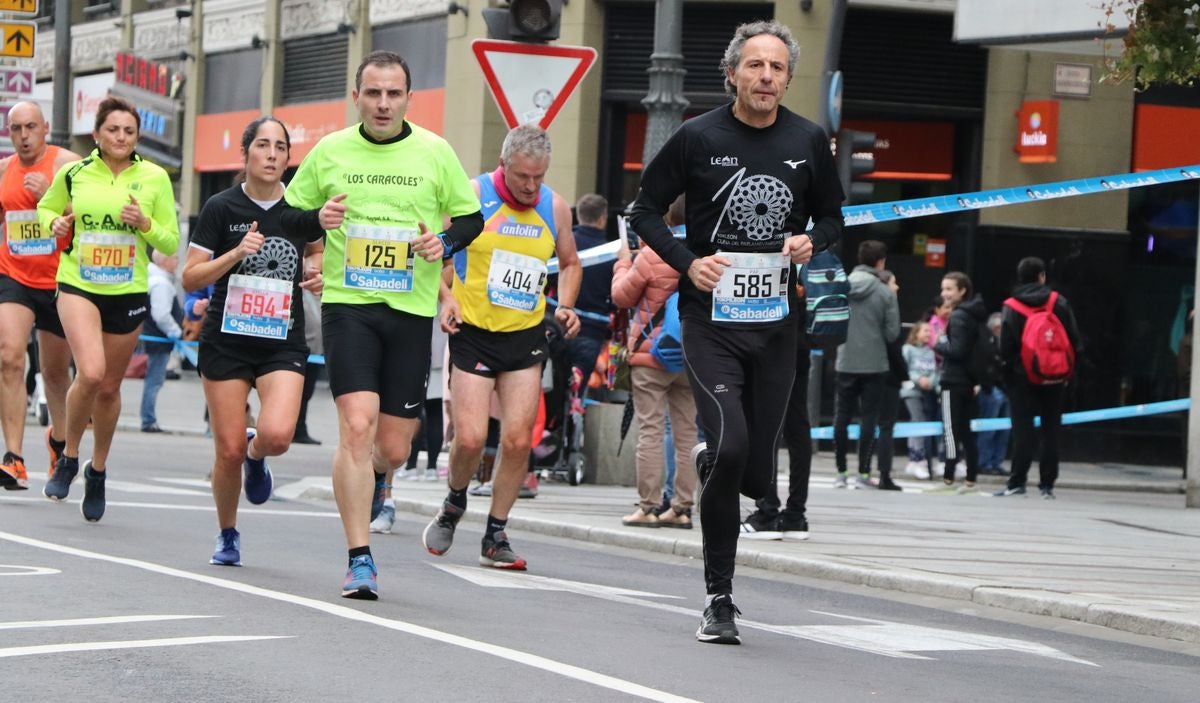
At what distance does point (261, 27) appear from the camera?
1214 inches

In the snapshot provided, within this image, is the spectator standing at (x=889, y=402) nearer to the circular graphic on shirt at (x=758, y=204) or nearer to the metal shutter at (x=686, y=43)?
the metal shutter at (x=686, y=43)

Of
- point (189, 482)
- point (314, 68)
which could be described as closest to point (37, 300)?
point (189, 482)

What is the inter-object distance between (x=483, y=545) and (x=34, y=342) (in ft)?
38.1

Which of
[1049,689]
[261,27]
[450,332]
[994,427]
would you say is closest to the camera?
[1049,689]

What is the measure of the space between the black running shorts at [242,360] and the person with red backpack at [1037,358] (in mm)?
8787

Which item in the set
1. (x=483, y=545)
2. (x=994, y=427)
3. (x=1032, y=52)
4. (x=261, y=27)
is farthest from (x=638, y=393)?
(x=261, y=27)

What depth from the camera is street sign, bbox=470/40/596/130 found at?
41.7 feet

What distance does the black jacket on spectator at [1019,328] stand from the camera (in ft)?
55.3

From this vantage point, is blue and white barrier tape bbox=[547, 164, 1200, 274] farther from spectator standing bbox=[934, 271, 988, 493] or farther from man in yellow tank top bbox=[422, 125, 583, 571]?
man in yellow tank top bbox=[422, 125, 583, 571]

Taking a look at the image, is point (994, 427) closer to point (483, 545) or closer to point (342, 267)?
point (483, 545)

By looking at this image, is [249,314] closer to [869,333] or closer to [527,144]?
[527,144]

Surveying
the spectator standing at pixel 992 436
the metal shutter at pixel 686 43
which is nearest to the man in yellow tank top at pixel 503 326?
the spectator standing at pixel 992 436

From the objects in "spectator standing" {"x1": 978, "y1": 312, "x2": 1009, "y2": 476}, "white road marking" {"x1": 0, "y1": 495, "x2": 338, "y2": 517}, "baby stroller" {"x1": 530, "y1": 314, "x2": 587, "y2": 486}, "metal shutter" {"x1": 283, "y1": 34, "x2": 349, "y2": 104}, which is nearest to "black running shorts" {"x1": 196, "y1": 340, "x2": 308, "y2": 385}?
"white road marking" {"x1": 0, "y1": 495, "x2": 338, "y2": 517}

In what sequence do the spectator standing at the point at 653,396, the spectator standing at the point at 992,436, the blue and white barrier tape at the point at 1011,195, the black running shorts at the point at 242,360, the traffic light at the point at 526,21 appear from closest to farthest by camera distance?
the black running shorts at the point at 242,360 → the spectator standing at the point at 653,396 → the traffic light at the point at 526,21 → the blue and white barrier tape at the point at 1011,195 → the spectator standing at the point at 992,436
